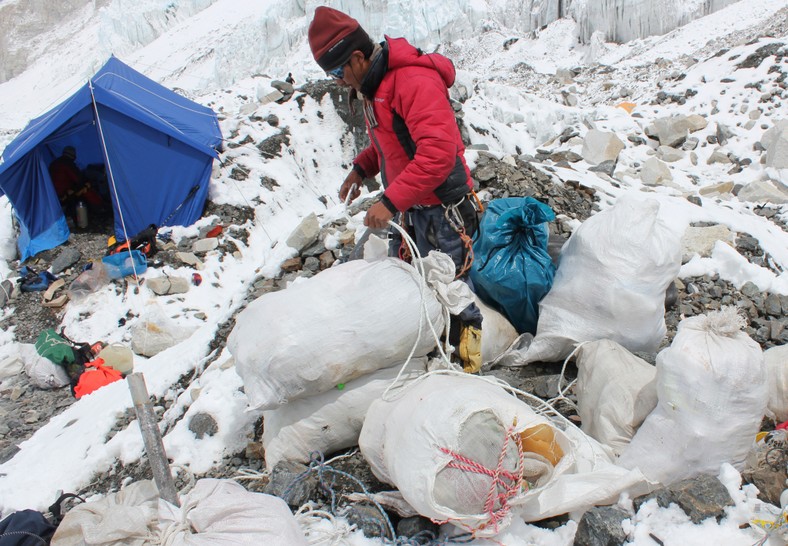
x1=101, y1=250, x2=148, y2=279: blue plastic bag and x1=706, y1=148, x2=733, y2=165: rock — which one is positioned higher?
x1=101, y1=250, x2=148, y2=279: blue plastic bag

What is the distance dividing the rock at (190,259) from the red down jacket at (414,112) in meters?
4.30

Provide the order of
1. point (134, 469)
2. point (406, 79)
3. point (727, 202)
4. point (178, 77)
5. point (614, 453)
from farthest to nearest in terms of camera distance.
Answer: point (178, 77)
point (727, 202)
point (134, 469)
point (406, 79)
point (614, 453)

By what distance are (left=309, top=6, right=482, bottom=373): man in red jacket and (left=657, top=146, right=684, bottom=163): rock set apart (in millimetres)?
5765

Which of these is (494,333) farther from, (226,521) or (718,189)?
(718,189)

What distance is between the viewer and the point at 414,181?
79.7 inches

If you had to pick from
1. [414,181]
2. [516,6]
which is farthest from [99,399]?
[516,6]

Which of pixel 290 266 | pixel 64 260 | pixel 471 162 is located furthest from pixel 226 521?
pixel 64 260

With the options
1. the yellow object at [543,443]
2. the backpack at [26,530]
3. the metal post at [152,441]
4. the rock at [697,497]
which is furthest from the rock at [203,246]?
the rock at [697,497]

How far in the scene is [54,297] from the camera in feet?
18.5

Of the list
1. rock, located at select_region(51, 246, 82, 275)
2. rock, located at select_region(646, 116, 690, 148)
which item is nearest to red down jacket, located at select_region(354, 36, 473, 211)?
rock, located at select_region(51, 246, 82, 275)

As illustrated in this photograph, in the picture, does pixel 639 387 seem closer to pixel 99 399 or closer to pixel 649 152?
pixel 99 399

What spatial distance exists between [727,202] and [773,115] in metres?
3.72

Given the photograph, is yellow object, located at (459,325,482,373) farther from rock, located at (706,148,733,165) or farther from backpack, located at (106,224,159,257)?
rock, located at (706,148,733,165)

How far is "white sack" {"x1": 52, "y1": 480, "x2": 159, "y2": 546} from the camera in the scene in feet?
4.72
